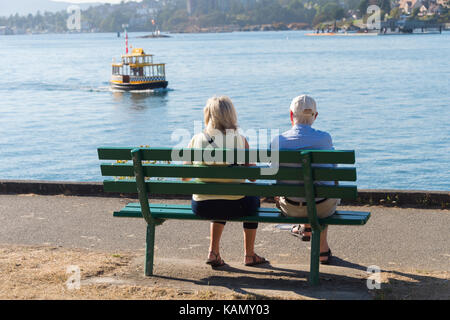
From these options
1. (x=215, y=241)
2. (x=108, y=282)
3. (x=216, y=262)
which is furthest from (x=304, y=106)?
(x=108, y=282)

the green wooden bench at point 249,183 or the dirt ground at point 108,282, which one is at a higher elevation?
the green wooden bench at point 249,183

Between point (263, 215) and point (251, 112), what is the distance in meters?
37.3

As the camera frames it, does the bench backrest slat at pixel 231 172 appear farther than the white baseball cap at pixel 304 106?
No

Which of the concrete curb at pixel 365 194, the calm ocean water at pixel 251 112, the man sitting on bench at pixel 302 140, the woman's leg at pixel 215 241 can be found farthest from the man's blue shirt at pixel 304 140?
the calm ocean water at pixel 251 112

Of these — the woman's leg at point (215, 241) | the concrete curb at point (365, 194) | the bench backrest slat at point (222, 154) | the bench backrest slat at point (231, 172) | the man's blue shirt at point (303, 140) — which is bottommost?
the concrete curb at point (365, 194)

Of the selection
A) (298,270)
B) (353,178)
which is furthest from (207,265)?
(353,178)

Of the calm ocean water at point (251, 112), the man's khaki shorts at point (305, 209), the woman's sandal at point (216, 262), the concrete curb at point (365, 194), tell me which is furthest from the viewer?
the calm ocean water at point (251, 112)

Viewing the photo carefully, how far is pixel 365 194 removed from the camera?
736 cm

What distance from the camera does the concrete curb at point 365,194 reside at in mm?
7195

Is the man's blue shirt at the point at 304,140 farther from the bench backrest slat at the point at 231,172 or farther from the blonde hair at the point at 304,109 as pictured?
the bench backrest slat at the point at 231,172

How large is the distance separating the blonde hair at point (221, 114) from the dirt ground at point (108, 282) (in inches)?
42.5

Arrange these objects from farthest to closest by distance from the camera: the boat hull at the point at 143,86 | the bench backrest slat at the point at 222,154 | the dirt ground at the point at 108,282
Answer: the boat hull at the point at 143,86 < the bench backrest slat at the point at 222,154 < the dirt ground at the point at 108,282
